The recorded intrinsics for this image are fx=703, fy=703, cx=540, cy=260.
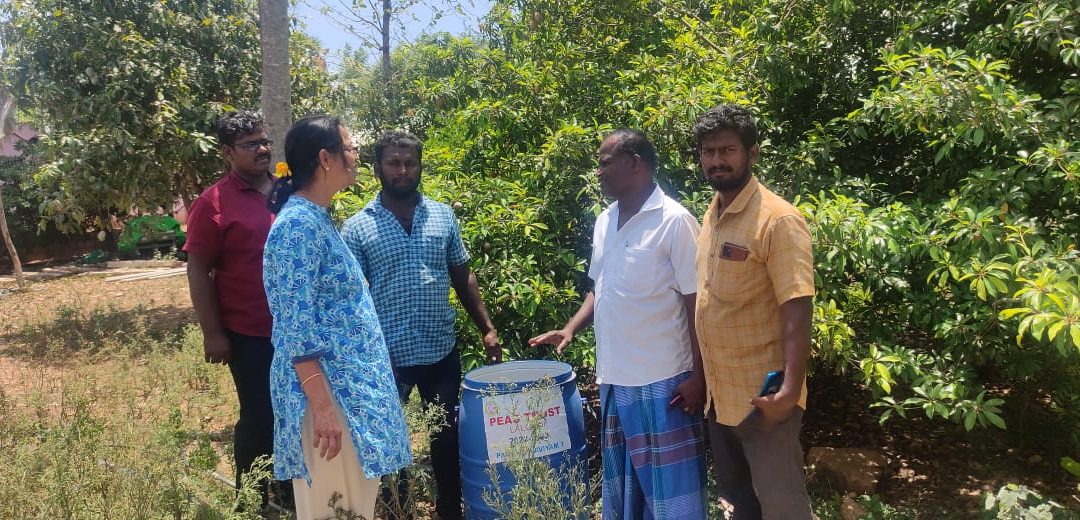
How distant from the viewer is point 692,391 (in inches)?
93.2

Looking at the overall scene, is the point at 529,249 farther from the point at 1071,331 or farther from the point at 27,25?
the point at 27,25

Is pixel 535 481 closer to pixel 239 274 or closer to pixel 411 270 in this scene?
pixel 411 270

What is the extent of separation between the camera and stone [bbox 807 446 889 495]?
342 cm

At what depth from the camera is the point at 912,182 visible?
348cm

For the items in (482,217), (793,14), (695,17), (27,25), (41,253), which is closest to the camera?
(482,217)

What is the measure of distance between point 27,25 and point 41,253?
35.5ft

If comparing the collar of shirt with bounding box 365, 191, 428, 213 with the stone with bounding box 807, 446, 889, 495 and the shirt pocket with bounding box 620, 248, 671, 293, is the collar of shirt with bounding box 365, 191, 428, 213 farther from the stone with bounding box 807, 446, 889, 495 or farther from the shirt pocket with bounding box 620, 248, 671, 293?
the stone with bounding box 807, 446, 889, 495

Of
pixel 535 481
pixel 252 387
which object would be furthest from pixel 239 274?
pixel 535 481

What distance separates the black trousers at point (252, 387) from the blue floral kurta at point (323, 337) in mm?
905

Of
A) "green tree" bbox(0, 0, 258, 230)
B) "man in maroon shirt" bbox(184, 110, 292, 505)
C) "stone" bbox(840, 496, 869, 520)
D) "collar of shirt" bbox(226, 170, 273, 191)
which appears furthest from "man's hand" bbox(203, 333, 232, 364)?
"green tree" bbox(0, 0, 258, 230)

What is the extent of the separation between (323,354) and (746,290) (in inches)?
49.4

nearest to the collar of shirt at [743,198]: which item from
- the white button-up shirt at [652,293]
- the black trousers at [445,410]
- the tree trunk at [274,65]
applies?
the white button-up shirt at [652,293]

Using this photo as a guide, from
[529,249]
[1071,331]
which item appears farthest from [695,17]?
[1071,331]

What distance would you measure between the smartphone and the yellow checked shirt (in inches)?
3.0
